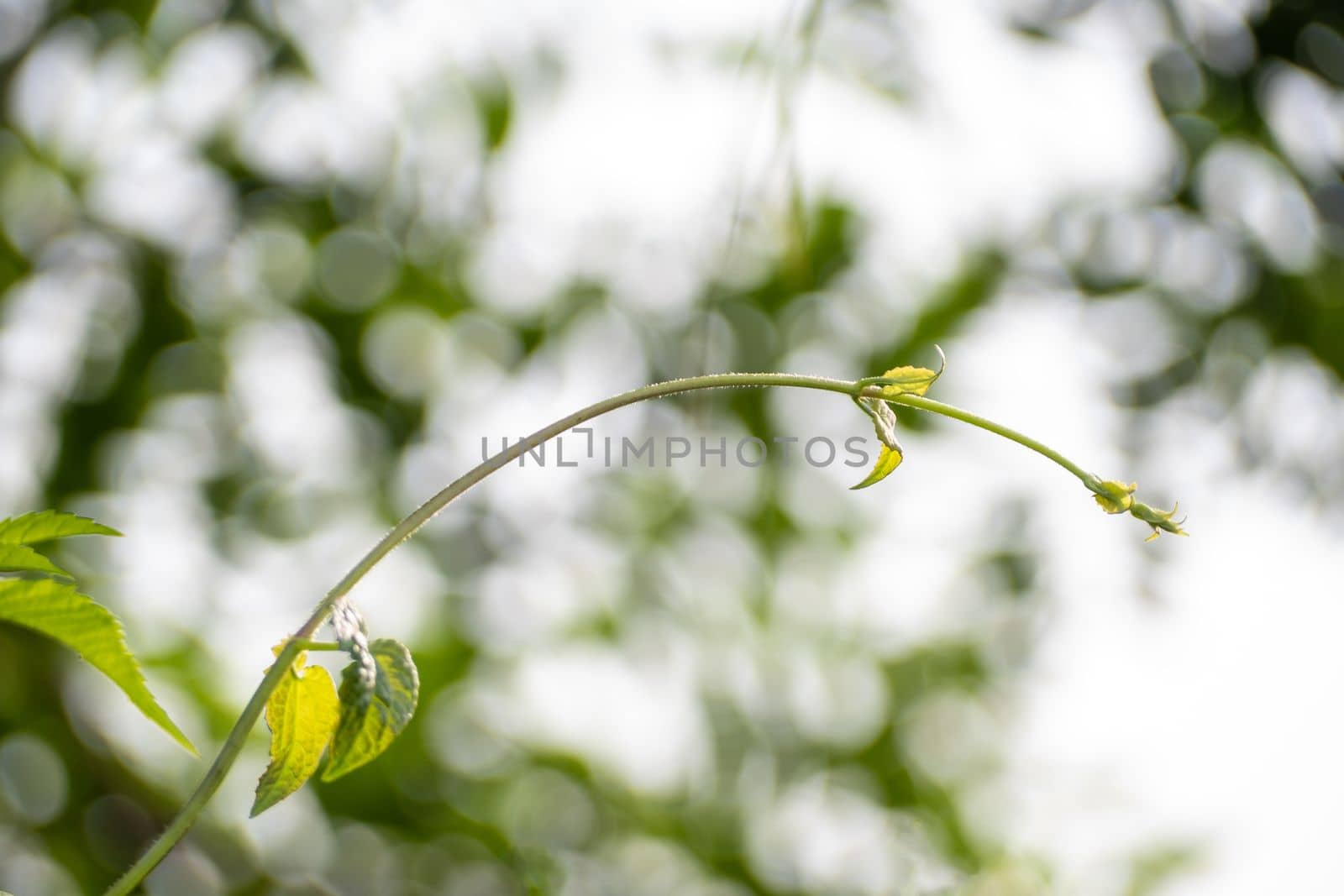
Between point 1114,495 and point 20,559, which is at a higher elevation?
point 1114,495

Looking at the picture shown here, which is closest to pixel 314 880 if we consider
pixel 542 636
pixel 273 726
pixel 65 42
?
pixel 542 636

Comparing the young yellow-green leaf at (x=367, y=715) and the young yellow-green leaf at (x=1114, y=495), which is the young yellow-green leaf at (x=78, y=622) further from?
the young yellow-green leaf at (x=1114, y=495)

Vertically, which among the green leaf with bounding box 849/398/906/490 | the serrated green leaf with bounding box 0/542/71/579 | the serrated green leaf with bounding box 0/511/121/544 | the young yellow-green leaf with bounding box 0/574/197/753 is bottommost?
the young yellow-green leaf with bounding box 0/574/197/753

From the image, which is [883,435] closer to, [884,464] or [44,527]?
[884,464]

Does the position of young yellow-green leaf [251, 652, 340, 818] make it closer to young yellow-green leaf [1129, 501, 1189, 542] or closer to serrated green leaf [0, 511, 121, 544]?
serrated green leaf [0, 511, 121, 544]

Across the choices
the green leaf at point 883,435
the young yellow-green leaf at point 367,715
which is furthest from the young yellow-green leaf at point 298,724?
the green leaf at point 883,435

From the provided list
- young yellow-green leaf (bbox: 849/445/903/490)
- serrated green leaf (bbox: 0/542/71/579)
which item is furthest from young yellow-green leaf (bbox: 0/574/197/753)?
young yellow-green leaf (bbox: 849/445/903/490)

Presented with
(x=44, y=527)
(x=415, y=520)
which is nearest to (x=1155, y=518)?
(x=415, y=520)
